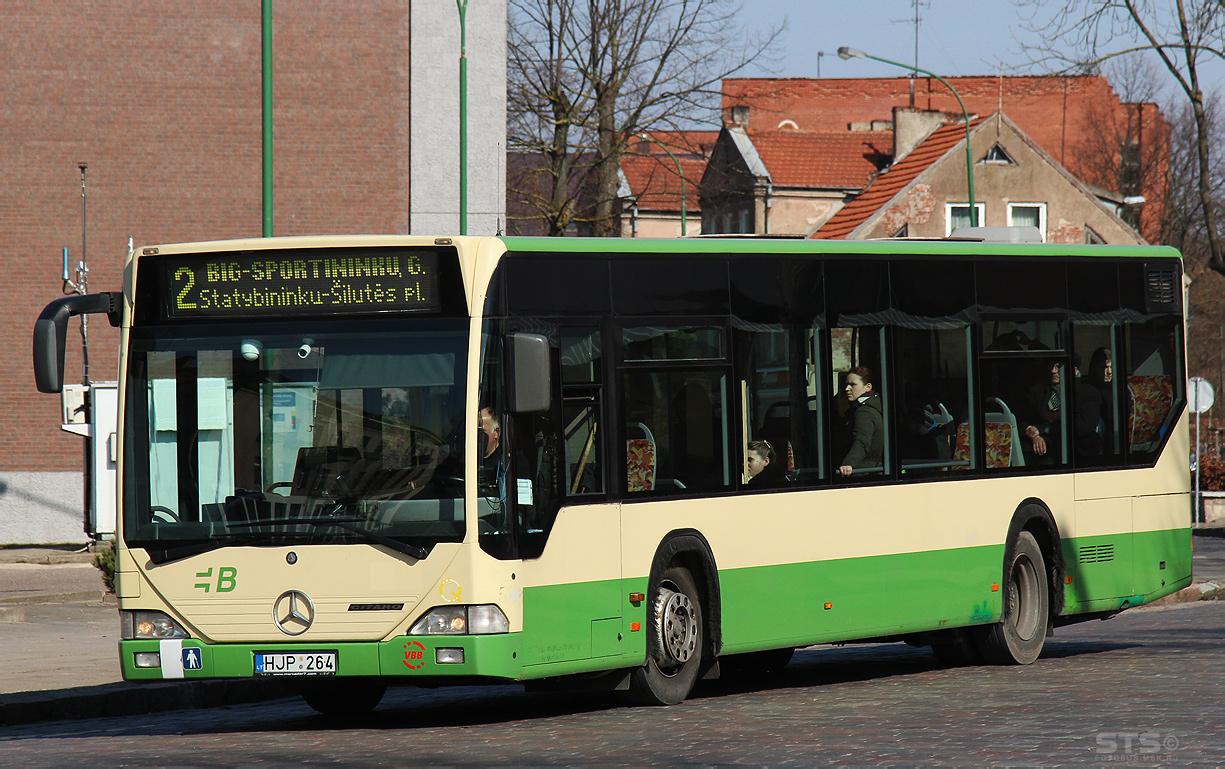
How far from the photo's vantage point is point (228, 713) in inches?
464

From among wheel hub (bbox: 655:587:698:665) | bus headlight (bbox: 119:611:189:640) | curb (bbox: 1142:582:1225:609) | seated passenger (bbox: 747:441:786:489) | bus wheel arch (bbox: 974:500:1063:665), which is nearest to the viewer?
bus headlight (bbox: 119:611:189:640)

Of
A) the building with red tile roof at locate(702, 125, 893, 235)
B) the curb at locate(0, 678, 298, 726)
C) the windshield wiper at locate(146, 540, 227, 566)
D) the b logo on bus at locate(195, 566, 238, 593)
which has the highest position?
the building with red tile roof at locate(702, 125, 893, 235)

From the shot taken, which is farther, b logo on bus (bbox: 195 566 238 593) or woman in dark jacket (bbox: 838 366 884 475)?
woman in dark jacket (bbox: 838 366 884 475)

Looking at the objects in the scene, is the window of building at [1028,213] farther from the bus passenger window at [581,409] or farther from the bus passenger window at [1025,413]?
the bus passenger window at [581,409]

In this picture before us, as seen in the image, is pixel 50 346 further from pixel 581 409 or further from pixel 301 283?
pixel 581 409

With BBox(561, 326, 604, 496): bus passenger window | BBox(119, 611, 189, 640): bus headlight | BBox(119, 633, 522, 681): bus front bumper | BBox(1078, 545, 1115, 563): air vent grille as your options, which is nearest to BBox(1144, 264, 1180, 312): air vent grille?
BBox(1078, 545, 1115, 563): air vent grille

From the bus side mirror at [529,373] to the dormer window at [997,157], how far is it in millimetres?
41472

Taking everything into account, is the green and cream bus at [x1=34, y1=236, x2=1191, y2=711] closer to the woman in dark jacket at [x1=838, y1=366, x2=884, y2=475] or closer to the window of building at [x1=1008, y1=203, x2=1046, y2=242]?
the woman in dark jacket at [x1=838, y1=366, x2=884, y2=475]

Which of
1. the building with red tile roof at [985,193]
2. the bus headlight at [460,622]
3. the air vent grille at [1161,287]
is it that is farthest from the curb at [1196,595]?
the building with red tile roof at [985,193]

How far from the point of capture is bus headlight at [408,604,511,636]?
9188mm

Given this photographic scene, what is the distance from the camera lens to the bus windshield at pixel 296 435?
924cm

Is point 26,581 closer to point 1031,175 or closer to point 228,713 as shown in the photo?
point 228,713

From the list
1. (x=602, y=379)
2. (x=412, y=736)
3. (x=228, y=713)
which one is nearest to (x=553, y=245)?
(x=602, y=379)

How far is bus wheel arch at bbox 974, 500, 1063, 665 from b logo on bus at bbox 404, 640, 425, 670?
5416 millimetres
